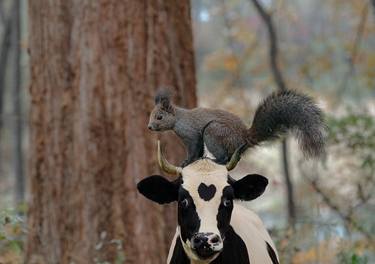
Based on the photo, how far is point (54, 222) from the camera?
24.1 feet

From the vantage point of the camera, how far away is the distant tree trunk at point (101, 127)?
7188 millimetres

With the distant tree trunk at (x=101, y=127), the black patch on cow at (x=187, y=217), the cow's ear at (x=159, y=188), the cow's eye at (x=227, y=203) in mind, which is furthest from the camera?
the distant tree trunk at (x=101, y=127)

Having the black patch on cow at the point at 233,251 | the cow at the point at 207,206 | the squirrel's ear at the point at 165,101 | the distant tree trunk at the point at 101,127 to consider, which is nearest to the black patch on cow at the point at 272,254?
the cow at the point at 207,206

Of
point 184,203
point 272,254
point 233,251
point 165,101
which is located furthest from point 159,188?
point 272,254

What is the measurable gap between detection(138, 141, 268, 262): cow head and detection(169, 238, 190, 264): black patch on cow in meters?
0.18

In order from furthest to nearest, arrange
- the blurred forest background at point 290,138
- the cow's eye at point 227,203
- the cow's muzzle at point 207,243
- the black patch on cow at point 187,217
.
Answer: the blurred forest background at point 290,138 → the cow's eye at point 227,203 → the black patch on cow at point 187,217 → the cow's muzzle at point 207,243

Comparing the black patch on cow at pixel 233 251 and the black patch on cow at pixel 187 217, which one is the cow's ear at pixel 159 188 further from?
the black patch on cow at pixel 233 251

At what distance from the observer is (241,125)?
485 cm

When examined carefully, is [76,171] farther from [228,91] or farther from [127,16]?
[228,91]

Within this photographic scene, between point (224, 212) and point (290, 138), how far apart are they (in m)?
7.54

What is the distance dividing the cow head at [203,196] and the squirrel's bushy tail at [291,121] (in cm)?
39

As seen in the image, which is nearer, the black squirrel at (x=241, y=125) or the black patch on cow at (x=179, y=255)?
the black patch on cow at (x=179, y=255)

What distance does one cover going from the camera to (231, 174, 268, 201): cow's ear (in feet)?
13.8

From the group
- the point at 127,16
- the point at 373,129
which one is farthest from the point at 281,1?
the point at 127,16
